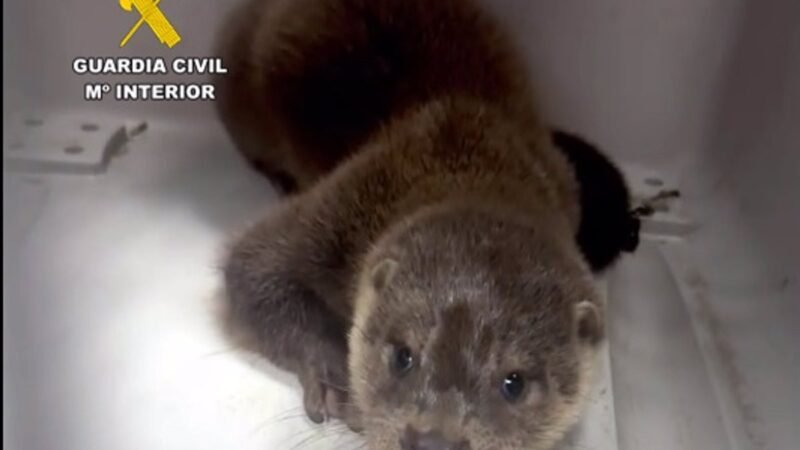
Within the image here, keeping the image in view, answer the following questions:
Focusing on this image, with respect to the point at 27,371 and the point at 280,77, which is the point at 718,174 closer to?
the point at 280,77

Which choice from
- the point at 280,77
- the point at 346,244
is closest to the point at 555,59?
the point at 280,77

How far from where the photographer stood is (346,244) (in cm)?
144

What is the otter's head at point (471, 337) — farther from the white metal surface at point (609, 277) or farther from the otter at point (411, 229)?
the white metal surface at point (609, 277)

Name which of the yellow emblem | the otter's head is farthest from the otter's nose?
the yellow emblem

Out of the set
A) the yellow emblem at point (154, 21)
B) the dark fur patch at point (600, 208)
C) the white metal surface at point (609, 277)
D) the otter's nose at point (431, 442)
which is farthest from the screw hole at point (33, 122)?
the otter's nose at point (431, 442)

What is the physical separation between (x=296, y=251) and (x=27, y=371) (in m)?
0.35

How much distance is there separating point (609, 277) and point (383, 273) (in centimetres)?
58

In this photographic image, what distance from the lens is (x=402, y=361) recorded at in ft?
4.00

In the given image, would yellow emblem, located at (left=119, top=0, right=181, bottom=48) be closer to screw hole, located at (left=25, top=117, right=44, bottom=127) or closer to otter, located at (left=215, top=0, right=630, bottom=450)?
otter, located at (left=215, top=0, right=630, bottom=450)

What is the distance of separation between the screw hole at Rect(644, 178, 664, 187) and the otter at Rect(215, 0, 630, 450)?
0.45ft

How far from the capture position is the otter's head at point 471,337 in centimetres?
116

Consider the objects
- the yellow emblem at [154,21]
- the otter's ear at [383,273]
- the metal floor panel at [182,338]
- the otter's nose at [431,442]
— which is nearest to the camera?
the otter's nose at [431,442]

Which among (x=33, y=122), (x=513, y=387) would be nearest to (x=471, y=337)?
(x=513, y=387)

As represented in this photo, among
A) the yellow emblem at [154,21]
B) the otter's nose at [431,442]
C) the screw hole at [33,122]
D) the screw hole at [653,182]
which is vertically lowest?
the otter's nose at [431,442]
